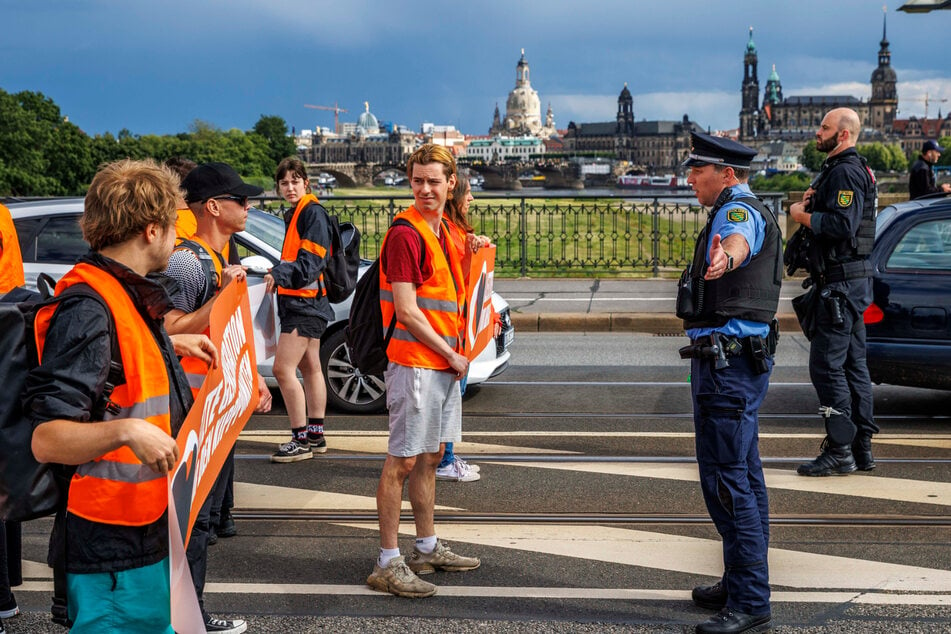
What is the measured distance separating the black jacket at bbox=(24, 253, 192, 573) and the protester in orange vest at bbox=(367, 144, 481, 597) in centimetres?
159

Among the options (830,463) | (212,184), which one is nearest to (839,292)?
(830,463)

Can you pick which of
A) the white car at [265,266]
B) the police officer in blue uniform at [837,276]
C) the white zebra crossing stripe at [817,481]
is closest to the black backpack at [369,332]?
the white zebra crossing stripe at [817,481]

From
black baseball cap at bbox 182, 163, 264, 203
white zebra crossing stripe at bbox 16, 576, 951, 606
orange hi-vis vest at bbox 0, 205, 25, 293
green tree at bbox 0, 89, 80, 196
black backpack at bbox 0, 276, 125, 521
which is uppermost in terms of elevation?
green tree at bbox 0, 89, 80, 196

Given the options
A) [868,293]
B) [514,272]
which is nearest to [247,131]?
[514,272]

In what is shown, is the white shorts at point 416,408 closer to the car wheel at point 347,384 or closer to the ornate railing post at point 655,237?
the car wheel at point 347,384

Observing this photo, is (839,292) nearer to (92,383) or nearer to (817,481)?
(817,481)

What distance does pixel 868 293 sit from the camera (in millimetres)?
6633

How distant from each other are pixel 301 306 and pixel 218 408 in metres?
3.48

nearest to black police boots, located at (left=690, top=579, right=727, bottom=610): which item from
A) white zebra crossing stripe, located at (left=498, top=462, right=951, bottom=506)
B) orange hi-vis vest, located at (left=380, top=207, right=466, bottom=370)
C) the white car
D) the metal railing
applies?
orange hi-vis vest, located at (left=380, top=207, right=466, bottom=370)

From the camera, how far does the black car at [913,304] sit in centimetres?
777

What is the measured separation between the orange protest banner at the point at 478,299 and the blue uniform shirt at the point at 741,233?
1321 millimetres

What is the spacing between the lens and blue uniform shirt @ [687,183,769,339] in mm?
4219

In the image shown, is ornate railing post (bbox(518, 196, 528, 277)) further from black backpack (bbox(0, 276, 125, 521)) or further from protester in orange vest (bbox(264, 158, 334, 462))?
black backpack (bbox(0, 276, 125, 521))

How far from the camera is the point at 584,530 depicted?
18.7 feet
